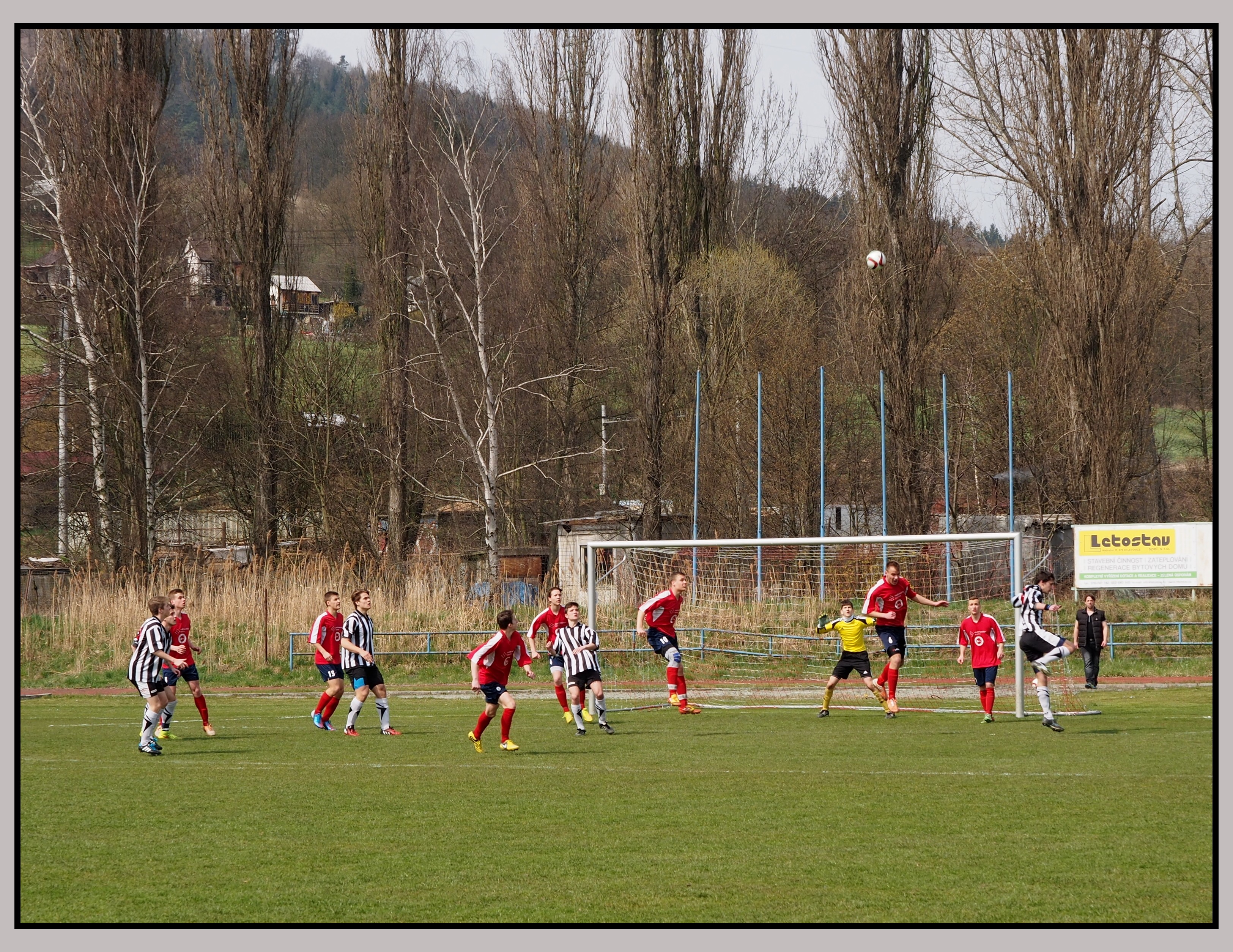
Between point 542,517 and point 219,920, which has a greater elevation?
point 542,517

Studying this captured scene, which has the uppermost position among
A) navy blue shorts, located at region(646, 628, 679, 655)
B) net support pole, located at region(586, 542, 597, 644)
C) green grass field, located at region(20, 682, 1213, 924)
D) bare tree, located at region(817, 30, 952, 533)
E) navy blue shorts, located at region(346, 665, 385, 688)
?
bare tree, located at region(817, 30, 952, 533)

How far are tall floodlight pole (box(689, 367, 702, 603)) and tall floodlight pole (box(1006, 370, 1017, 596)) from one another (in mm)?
5918

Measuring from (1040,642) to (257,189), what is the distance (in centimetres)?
2840

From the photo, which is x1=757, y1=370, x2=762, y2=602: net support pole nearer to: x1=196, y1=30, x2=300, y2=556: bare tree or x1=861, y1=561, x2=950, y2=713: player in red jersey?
x1=861, y1=561, x2=950, y2=713: player in red jersey

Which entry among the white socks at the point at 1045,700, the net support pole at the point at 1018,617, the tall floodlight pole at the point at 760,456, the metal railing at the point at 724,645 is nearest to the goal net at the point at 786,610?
the metal railing at the point at 724,645

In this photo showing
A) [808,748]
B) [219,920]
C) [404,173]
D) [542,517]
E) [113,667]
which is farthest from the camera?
[542,517]

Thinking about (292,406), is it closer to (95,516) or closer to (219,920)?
(95,516)

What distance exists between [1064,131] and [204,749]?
1023 inches

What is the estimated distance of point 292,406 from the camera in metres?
41.7

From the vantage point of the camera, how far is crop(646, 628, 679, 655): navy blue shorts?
18.5 meters

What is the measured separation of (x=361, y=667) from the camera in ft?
54.7

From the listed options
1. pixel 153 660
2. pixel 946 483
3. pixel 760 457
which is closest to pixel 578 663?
pixel 153 660

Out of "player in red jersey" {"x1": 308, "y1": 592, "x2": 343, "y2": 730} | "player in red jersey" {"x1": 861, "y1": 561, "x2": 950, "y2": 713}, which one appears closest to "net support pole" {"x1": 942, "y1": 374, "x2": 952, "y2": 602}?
"player in red jersey" {"x1": 861, "y1": 561, "x2": 950, "y2": 713}

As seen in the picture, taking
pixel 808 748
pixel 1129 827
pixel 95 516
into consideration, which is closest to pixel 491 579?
pixel 95 516
